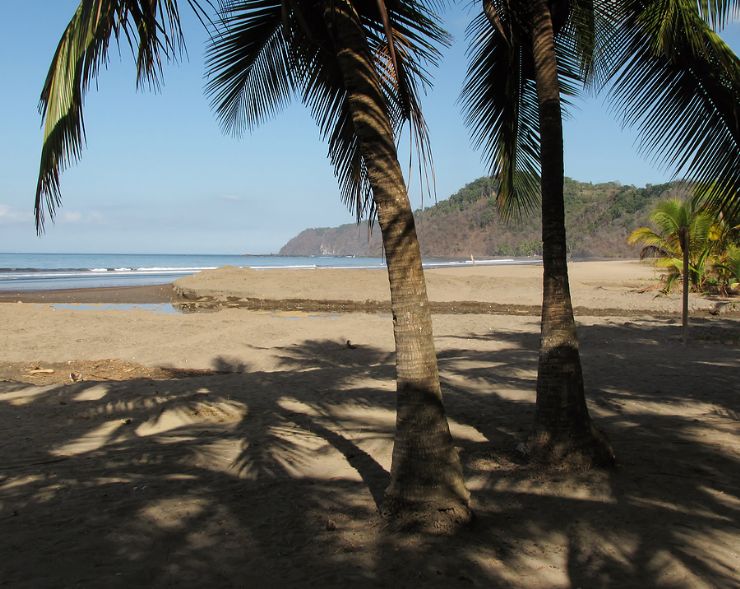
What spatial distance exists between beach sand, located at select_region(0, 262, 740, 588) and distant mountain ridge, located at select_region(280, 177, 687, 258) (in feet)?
225

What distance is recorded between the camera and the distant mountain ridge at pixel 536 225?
269 feet

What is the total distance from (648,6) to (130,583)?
15.5 feet

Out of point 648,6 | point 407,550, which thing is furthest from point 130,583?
point 648,6

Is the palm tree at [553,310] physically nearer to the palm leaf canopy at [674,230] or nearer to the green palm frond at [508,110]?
the green palm frond at [508,110]

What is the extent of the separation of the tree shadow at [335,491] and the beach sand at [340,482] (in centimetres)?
1

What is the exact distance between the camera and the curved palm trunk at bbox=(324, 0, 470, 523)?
3186 mm

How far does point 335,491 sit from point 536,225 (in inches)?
3783

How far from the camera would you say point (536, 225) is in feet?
314

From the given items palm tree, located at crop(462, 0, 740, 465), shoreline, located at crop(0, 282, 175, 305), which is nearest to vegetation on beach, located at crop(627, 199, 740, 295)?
palm tree, located at crop(462, 0, 740, 465)

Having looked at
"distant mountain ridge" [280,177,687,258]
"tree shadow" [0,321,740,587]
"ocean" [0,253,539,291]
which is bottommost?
"tree shadow" [0,321,740,587]

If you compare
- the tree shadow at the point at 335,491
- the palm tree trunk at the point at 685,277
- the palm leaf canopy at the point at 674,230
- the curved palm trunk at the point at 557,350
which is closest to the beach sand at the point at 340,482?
the tree shadow at the point at 335,491

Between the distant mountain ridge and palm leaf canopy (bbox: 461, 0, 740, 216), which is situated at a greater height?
the distant mountain ridge

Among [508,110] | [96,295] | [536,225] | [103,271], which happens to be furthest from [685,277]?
[536,225]

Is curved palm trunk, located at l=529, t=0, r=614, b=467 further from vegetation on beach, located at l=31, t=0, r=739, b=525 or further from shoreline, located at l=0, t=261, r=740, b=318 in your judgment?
shoreline, located at l=0, t=261, r=740, b=318
